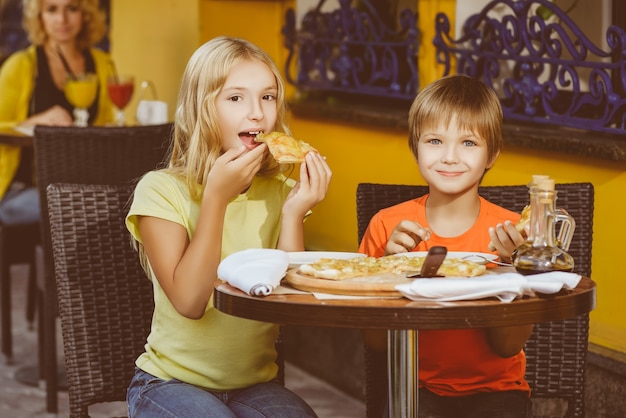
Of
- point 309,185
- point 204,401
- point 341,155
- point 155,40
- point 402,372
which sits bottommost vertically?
point 204,401

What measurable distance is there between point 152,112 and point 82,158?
0.99 metres

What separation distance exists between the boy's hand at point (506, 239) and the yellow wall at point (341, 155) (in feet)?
4.01

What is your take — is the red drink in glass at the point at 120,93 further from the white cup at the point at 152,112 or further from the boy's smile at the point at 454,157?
the boy's smile at the point at 454,157

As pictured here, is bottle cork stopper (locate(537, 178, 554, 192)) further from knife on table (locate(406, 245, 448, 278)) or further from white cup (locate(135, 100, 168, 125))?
white cup (locate(135, 100, 168, 125))

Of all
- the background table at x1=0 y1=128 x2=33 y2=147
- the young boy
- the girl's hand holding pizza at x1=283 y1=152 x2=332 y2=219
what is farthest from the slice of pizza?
the background table at x1=0 y1=128 x2=33 y2=147

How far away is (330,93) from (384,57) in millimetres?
536

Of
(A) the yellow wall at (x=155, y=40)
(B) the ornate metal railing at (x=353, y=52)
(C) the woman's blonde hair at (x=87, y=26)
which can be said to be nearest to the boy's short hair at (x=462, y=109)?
(B) the ornate metal railing at (x=353, y=52)

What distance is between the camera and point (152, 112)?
5141 mm

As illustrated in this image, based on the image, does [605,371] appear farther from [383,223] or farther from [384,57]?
[384,57]

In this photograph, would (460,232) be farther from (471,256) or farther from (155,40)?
(155,40)

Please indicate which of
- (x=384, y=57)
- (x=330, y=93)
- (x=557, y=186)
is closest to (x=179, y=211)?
(x=557, y=186)

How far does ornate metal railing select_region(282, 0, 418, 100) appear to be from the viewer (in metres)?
4.46

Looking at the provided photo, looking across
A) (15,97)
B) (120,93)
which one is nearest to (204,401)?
(120,93)

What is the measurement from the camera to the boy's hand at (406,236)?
2.33 metres
